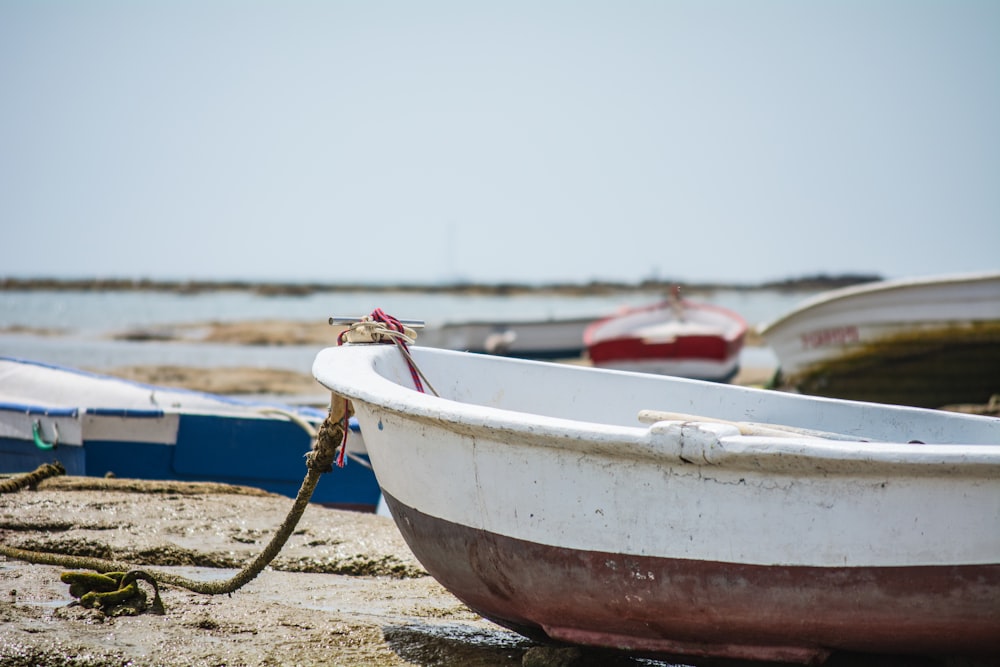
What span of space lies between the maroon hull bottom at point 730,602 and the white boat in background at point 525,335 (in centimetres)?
1710

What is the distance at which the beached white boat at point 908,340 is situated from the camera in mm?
8508

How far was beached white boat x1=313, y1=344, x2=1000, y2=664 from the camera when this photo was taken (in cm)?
239

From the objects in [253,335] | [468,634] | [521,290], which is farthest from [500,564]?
[521,290]

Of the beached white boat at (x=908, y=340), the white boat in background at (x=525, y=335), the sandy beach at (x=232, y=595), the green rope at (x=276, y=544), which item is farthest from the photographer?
the white boat in background at (x=525, y=335)

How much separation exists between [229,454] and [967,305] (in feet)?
21.8

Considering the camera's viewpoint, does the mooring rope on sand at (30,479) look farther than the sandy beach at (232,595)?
Yes

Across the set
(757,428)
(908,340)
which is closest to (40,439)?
(757,428)

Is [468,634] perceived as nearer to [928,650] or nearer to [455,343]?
[928,650]

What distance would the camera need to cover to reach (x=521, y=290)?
88.8 metres

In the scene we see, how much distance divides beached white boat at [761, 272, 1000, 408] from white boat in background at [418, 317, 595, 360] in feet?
34.0

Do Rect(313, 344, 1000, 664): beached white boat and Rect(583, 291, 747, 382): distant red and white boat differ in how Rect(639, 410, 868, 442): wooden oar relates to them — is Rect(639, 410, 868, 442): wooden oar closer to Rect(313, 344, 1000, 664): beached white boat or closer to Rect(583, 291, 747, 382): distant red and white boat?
Rect(313, 344, 1000, 664): beached white boat

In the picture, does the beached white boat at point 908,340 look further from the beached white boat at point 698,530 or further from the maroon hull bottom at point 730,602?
the maroon hull bottom at point 730,602

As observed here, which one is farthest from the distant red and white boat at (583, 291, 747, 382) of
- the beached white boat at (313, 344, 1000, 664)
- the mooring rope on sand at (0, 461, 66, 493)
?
the beached white boat at (313, 344, 1000, 664)

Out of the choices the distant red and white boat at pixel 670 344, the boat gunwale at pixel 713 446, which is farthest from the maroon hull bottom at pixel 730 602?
the distant red and white boat at pixel 670 344
